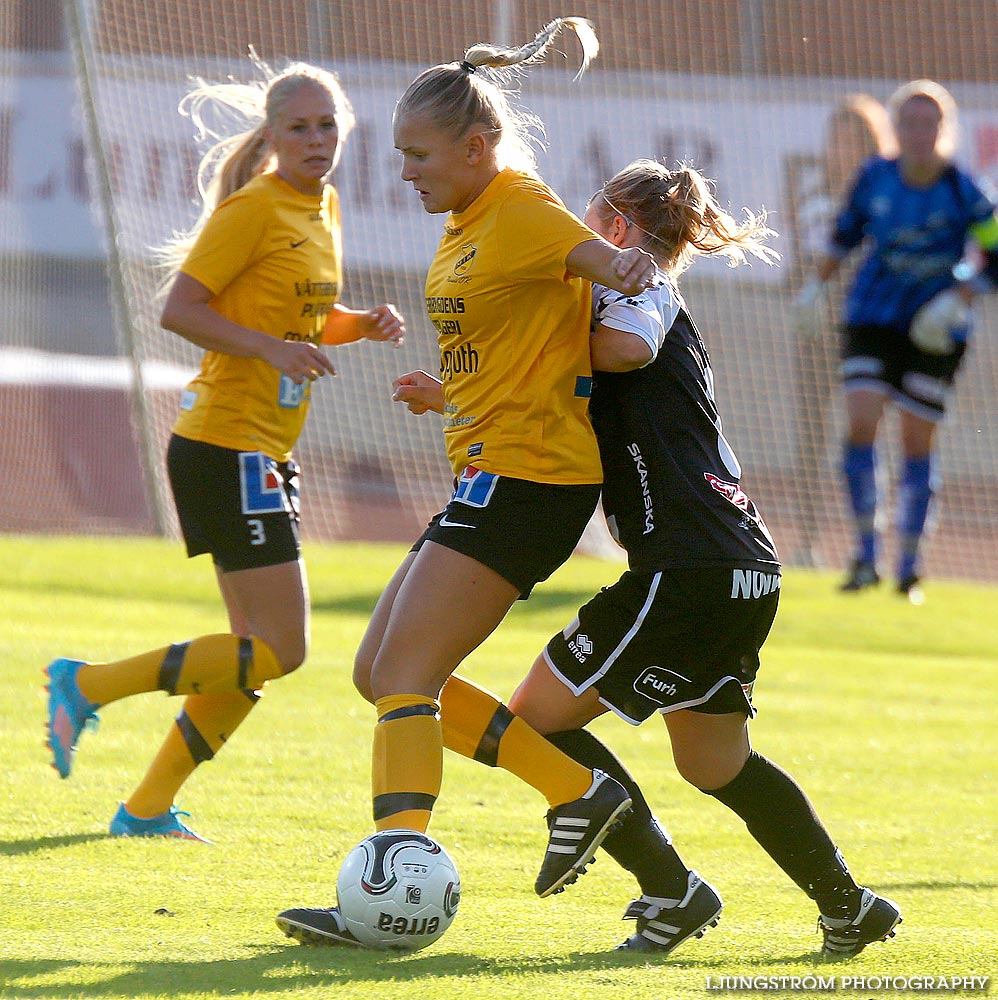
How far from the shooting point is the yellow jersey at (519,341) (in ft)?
10.7

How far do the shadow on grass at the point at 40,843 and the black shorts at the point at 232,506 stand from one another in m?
0.81

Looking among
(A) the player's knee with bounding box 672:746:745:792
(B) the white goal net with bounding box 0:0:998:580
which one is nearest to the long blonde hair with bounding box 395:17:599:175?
(A) the player's knee with bounding box 672:746:745:792

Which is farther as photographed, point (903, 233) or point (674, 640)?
point (903, 233)

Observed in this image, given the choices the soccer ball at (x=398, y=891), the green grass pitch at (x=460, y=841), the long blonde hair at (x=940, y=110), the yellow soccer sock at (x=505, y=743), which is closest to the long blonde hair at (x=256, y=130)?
the green grass pitch at (x=460, y=841)

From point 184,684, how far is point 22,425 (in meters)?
13.4

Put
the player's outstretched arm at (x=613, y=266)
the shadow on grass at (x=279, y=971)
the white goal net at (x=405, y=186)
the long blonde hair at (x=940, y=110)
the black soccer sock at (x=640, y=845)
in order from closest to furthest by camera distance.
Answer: the shadow on grass at (x=279, y=971) → the player's outstretched arm at (x=613, y=266) → the black soccer sock at (x=640, y=845) → the long blonde hair at (x=940, y=110) → the white goal net at (x=405, y=186)

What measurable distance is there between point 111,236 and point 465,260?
315 inches

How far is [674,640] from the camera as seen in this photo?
129 inches

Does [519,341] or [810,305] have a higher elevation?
A: [519,341]

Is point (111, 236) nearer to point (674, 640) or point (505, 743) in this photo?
point (505, 743)

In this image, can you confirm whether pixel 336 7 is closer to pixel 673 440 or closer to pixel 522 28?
pixel 522 28

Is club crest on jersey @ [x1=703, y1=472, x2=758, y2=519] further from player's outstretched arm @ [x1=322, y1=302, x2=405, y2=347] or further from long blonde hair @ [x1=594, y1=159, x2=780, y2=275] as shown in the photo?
player's outstretched arm @ [x1=322, y1=302, x2=405, y2=347]

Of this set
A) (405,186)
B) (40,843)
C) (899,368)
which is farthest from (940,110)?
(40,843)

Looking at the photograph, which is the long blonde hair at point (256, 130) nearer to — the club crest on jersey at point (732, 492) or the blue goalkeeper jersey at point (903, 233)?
the club crest on jersey at point (732, 492)
